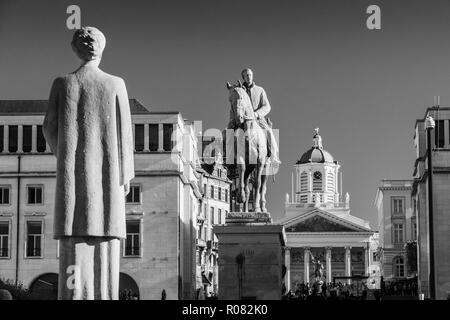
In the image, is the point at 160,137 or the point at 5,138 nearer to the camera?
the point at 5,138

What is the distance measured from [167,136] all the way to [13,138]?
12218 mm

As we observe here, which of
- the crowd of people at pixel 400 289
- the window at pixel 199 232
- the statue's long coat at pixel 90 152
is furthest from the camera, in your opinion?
the window at pixel 199 232

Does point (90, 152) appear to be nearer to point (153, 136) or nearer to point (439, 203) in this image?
point (439, 203)

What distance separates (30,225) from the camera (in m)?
93.7

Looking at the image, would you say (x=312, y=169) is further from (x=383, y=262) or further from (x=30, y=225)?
(x=30, y=225)

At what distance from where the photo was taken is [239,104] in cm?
3028

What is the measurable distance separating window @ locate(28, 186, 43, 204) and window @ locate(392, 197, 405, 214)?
91.6m

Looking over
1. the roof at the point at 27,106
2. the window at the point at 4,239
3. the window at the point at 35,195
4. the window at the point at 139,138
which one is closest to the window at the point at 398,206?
the roof at the point at 27,106

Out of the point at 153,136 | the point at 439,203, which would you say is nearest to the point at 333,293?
the point at 439,203

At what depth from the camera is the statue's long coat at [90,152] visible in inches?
655

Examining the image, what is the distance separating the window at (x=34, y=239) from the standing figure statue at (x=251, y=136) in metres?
64.0

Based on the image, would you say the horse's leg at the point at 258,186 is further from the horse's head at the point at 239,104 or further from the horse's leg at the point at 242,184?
the horse's head at the point at 239,104

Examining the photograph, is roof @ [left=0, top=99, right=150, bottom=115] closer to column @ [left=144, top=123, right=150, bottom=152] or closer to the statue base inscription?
column @ [left=144, top=123, right=150, bottom=152]
